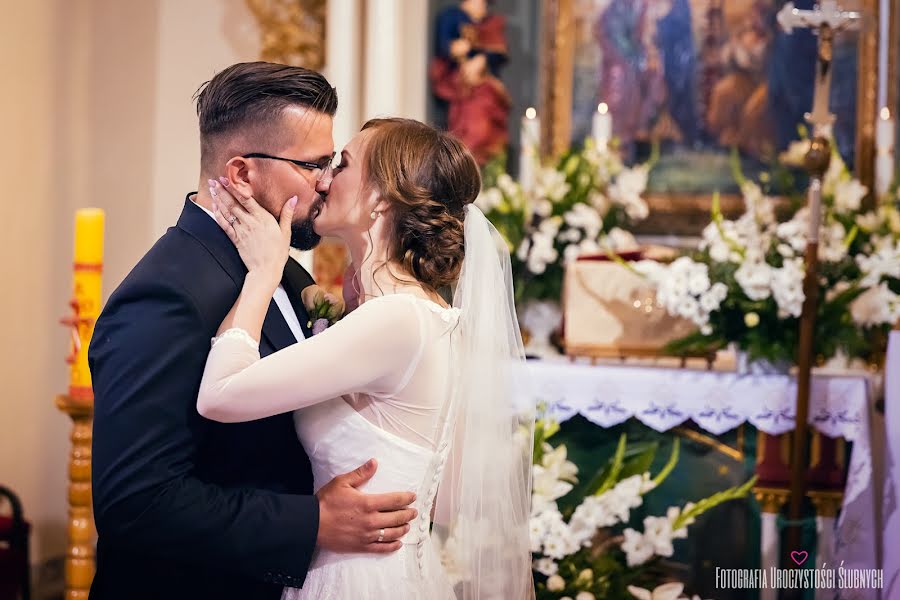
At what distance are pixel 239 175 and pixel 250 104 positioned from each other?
162 mm

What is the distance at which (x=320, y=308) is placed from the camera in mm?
2445

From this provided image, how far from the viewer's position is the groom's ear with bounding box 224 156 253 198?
2.26 metres

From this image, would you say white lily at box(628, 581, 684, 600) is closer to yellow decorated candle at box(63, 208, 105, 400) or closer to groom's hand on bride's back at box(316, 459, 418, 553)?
Answer: groom's hand on bride's back at box(316, 459, 418, 553)

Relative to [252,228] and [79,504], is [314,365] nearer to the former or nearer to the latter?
[252,228]

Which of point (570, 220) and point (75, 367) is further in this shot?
point (570, 220)

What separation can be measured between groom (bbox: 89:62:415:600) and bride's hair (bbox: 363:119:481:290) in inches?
5.4

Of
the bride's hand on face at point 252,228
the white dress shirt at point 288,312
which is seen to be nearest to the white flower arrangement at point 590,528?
the white dress shirt at point 288,312

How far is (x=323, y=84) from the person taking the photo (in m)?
2.38

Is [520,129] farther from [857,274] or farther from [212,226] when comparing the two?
[212,226]

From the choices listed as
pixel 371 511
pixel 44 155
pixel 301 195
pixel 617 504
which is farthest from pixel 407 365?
pixel 44 155

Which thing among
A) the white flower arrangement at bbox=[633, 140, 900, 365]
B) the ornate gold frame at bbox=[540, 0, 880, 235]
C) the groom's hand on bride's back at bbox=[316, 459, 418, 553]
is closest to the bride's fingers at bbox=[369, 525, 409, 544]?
the groom's hand on bride's back at bbox=[316, 459, 418, 553]

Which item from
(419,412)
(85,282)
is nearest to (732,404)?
(419,412)

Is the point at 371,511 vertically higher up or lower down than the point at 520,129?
lower down

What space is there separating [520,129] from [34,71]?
247cm
